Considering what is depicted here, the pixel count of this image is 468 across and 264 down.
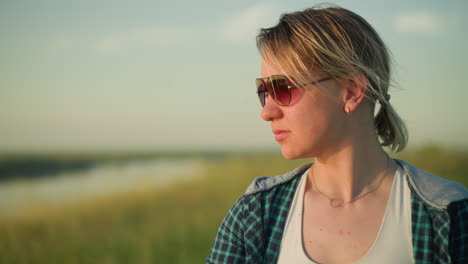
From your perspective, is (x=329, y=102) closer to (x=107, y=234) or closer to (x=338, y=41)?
(x=338, y=41)

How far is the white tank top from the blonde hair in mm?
461

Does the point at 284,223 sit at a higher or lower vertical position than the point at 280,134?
lower

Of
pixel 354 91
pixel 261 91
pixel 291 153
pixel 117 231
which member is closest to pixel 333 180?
pixel 291 153

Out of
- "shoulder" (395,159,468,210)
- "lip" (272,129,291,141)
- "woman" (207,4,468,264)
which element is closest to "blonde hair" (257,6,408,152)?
"woman" (207,4,468,264)

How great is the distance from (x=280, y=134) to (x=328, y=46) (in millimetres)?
448

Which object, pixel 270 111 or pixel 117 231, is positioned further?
pixel 117 231

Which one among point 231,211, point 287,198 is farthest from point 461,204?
point 231,211

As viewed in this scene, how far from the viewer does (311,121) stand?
1.80m

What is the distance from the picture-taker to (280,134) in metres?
1.86

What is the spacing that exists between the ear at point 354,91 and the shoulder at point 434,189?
38cm

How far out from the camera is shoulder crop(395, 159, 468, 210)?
65.6 inches

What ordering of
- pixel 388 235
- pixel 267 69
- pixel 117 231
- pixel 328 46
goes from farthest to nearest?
pixel 117 231
pixel 267 69
pixel 328 46
pixel 388 235

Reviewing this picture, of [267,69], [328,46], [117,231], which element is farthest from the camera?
[117,231]

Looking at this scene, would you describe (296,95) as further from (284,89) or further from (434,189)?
(434,189)
